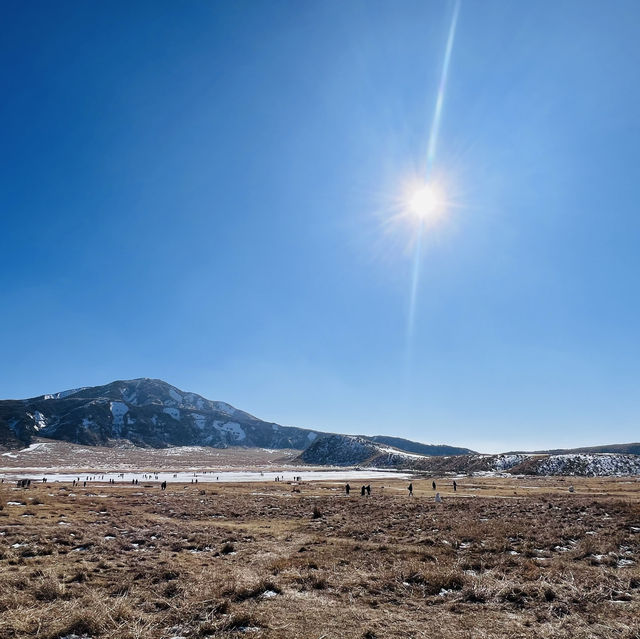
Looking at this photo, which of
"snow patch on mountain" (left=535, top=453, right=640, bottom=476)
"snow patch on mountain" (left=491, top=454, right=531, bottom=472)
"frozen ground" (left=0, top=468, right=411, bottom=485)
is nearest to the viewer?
"frozen ground" (left=0, top=468, right=411, bottom=485)

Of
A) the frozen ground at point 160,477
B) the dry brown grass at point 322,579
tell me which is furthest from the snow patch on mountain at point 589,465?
the dry brown grass at point 322,579

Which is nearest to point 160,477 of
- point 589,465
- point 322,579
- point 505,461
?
point 322,579

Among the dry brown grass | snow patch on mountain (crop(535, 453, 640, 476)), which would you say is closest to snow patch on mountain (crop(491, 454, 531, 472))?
snow patch on mountain (crop(535, 453, 640, 476))

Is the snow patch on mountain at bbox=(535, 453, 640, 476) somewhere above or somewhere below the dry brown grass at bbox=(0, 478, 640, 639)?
below

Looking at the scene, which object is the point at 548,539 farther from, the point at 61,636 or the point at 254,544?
the point at 61,636

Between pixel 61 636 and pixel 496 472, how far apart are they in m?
137

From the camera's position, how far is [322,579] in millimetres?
13109

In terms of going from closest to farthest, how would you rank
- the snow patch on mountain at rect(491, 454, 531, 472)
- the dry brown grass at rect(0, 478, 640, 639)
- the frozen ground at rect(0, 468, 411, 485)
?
1. the dry brown grass at rect(0, 478, 640, 639)
2. the frozen ground at rect(0, 468, 411, 485)
3. the snow patch on mountain at rect(491, 454, 531, 472)

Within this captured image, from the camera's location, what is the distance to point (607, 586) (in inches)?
477

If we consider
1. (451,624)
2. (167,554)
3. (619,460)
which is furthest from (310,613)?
(619,460)

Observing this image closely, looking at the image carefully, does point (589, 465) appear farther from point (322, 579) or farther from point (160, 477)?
point (322, 579)

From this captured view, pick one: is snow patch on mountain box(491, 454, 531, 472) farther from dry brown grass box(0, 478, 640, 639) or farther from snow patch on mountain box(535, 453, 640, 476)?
dry brown grass box(0, 478, 640, 639)

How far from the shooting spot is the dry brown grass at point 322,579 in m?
9.34

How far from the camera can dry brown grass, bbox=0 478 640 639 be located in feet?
30.6
